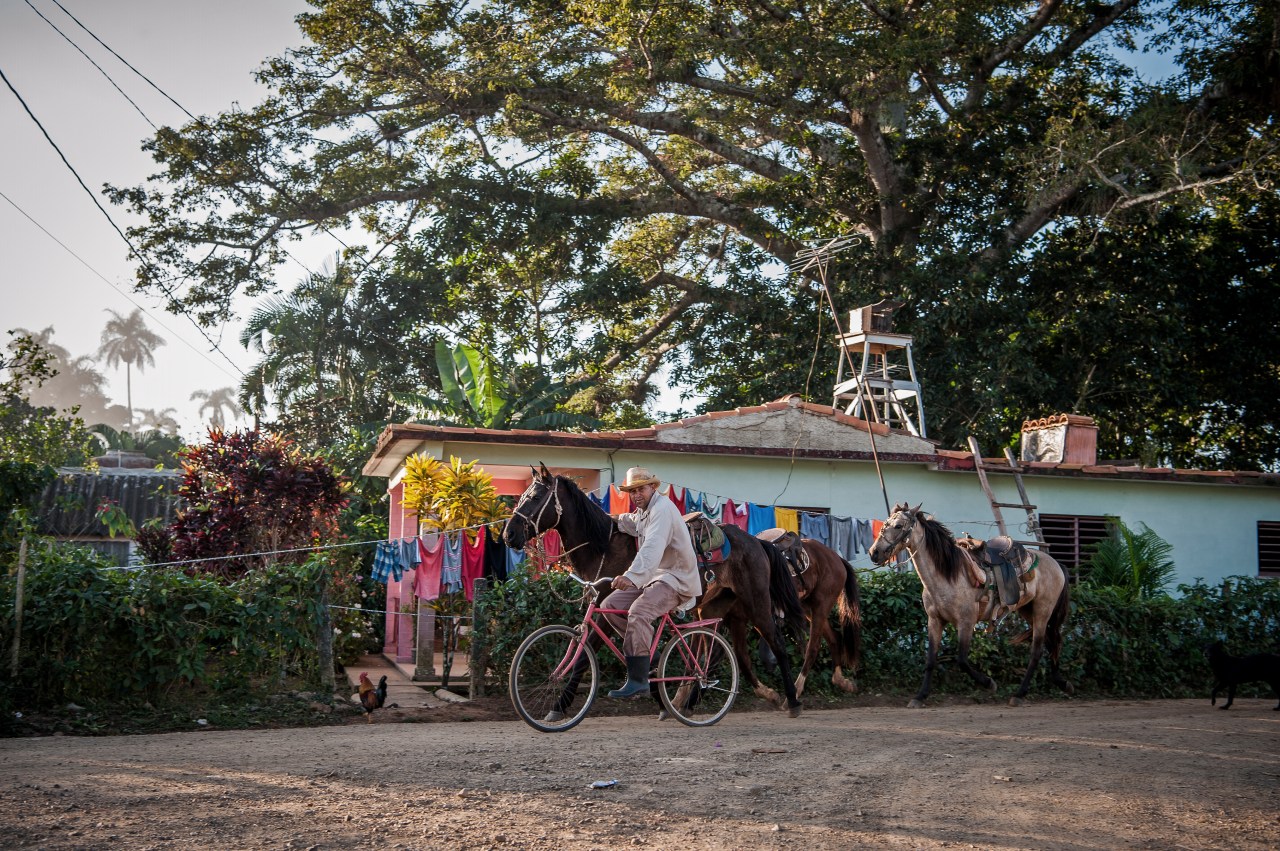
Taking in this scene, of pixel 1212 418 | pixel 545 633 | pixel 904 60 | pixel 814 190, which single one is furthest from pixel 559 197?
pixel 545 633

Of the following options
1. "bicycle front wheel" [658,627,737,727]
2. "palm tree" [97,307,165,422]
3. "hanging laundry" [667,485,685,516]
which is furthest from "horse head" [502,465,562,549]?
"palm tree" [97,307,165,422]

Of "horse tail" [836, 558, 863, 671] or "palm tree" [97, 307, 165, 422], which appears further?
"palm tree" [97, 307, 165, 422]

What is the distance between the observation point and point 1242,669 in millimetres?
12508

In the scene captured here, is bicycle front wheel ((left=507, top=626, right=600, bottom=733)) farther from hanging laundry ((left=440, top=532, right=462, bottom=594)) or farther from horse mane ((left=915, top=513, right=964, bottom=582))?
horse mane ((left=915, top=513, right=964, bottom=582))

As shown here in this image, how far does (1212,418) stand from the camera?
2794 cm

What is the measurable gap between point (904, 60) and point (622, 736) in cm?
1729

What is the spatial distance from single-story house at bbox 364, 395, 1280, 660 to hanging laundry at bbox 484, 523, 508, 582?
1704 mm

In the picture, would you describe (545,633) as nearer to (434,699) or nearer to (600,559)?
(600,559)

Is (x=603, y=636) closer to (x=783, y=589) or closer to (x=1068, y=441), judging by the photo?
(x=783, y=589)

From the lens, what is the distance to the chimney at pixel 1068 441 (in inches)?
728

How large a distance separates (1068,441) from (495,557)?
10213 mm

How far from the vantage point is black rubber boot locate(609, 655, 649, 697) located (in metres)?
8.99

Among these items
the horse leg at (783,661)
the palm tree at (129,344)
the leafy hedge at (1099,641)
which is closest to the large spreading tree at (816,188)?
the leafy hedge at (1099,641)

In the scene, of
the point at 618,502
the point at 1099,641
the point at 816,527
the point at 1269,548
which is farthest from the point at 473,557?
the point at 1269,548
